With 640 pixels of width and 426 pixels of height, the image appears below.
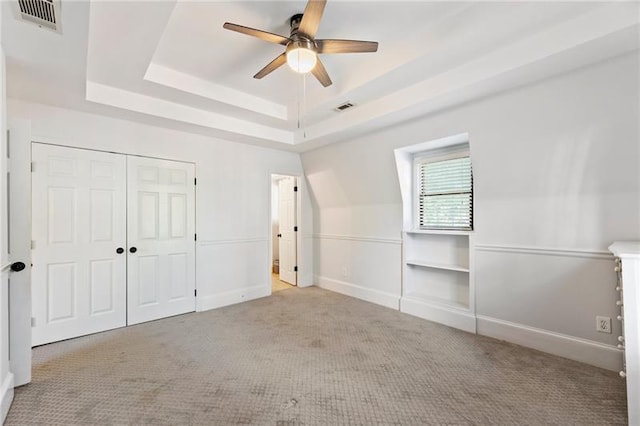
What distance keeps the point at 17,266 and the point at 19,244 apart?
0.54ft

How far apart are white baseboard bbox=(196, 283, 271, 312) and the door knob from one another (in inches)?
80.9

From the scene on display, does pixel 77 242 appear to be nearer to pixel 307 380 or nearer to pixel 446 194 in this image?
pixel 307 380

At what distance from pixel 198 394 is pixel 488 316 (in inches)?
114

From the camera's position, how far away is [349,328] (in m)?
3.38

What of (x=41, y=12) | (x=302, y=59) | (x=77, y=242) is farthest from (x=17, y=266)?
(x=302, y=59)

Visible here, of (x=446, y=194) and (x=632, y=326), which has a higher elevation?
(x=446, y=194)

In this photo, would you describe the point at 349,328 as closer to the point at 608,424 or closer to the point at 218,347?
the point at 218,347

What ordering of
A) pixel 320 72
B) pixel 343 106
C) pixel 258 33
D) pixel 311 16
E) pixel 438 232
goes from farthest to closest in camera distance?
pixel 438 232 → pixel 343 106 → pixel 320 72 → pixel 258 33 → pixel 311 16

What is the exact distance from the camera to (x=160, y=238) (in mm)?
3736

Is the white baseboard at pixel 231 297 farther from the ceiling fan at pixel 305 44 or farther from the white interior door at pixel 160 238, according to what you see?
the ceiling fan at pixel 305 44

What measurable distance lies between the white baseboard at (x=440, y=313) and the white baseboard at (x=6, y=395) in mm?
3761

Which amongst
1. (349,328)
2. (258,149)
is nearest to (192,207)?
(258,149)

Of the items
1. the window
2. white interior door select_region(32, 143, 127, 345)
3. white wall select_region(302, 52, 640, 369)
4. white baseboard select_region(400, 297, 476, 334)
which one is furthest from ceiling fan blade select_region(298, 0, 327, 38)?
white baseboard select_region(400, 297, 476, 334)

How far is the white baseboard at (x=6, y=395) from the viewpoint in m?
1.84
